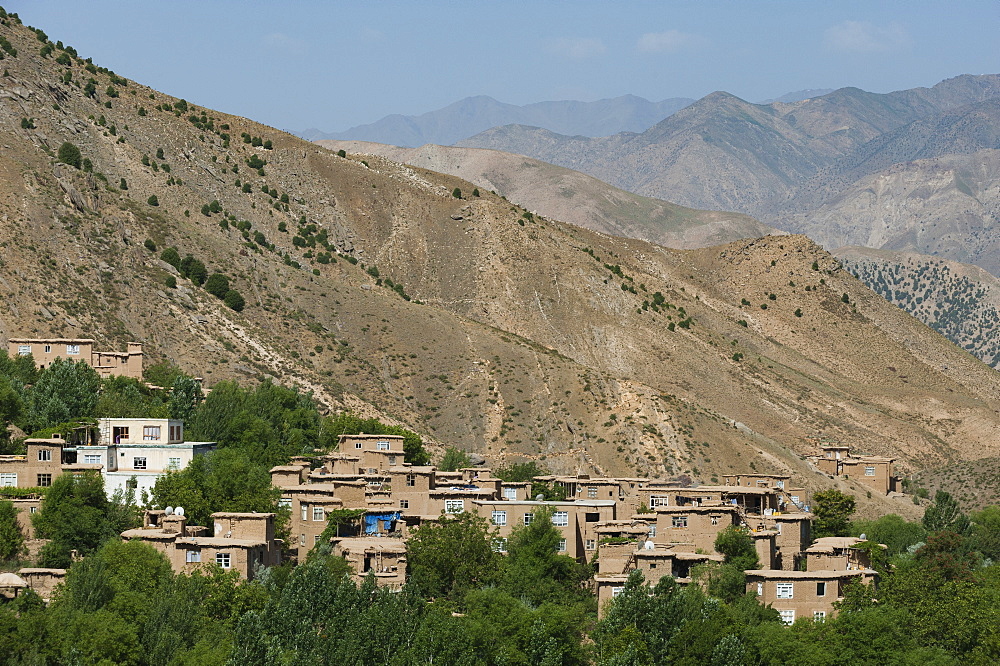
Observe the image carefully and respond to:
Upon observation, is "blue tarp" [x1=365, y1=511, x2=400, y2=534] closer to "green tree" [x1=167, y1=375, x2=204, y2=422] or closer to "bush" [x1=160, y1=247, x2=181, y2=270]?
"green tree" [x1=167, y1=375, x2=204, y2=422]

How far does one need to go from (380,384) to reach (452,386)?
527 cm

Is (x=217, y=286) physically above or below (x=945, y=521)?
above

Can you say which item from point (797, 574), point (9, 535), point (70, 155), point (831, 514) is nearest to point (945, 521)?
point (831, 514)

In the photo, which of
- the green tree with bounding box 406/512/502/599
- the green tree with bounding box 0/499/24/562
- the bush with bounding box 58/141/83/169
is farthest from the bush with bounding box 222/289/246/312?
the green tree with bounding box 406/512/502/599

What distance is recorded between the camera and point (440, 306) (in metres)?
153

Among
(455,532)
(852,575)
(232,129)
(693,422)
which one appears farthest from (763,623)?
(232,129)

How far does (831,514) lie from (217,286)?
58667 mm

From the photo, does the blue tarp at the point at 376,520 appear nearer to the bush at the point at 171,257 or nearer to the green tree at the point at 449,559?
the green tree at the point at 449,559

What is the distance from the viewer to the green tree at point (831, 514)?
78688 millimetres

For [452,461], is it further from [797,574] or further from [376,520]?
[797,574]

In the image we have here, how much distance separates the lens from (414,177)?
181 metres

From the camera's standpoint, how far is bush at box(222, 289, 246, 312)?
4973 inches

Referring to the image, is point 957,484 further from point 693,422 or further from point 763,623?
point 763,623

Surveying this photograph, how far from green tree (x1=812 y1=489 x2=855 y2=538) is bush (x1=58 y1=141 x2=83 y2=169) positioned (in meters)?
68.2
